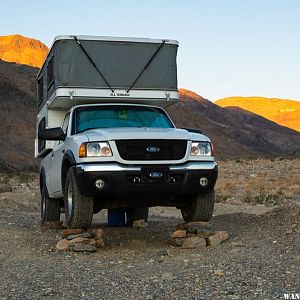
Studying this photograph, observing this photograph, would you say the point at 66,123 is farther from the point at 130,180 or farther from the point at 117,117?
the point at 130,180

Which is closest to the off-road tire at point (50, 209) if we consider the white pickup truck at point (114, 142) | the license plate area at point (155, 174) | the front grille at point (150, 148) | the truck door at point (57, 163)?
the white pickup truck at point (114, 142)

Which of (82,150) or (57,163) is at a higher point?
(82,150)

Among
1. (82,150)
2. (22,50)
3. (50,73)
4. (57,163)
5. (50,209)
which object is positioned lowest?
(50,209)

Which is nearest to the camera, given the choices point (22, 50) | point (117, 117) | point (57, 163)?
point (117, 117)

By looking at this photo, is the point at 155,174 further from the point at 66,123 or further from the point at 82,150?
the point at 66,123

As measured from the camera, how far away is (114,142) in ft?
26.1

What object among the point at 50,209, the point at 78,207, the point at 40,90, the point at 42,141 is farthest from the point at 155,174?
the point at 40,90

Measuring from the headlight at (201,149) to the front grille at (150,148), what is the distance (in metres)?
0.18

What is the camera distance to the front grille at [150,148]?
7984 millimetres

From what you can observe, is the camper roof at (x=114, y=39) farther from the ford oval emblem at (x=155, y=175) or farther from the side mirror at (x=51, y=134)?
the ford oval emblem at (x=155, y=175)

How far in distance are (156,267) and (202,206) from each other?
7.06ft

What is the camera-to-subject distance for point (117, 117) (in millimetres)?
9430

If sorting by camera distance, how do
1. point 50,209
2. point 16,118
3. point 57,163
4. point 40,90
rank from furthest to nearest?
point 16,118, point 40,90, point 50,209, point 57,163

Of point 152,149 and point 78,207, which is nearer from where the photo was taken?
point 152,149
